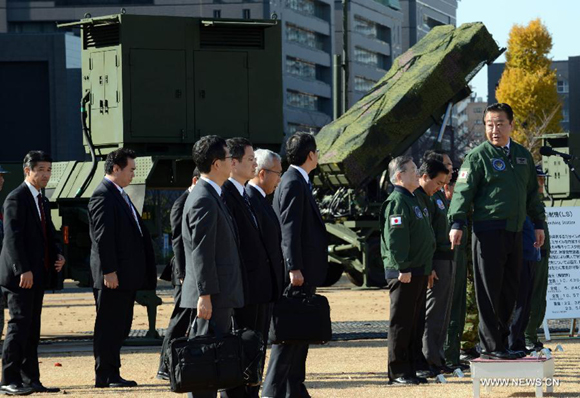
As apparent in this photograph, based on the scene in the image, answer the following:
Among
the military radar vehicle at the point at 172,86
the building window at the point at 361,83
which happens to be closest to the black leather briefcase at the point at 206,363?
the military radar vehicle at the point at 172,86

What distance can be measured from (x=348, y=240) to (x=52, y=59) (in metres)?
23.0

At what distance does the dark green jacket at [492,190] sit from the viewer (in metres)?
9.80

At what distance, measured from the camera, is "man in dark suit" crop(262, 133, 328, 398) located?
9.21 metres

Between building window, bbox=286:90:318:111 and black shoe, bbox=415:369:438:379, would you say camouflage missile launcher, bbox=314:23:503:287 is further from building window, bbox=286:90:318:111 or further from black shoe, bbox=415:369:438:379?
building window, bbox=286:90:318:111

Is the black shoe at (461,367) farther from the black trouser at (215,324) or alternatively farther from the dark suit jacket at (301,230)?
the black trouser at (215,324)

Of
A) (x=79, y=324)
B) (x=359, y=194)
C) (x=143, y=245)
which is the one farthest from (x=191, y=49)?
(x=359, y=194)

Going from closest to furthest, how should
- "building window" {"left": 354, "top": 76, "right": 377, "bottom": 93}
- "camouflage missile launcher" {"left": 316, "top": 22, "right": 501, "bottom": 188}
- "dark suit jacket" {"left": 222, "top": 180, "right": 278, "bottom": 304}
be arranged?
"dark suit jacket" {"left": 222, "top": 180, "right": 278, "bottom": 304} < "camouflage missile launcher" {"left": 316, "top": 22, "right": 501, "bottom": 188} < "building window" {"left": 354, "top": 76, "right": 377, "bottom": 93}

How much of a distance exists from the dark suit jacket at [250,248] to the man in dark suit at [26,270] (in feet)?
8.89

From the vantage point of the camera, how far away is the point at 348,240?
24.1 m

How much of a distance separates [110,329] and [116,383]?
44cm

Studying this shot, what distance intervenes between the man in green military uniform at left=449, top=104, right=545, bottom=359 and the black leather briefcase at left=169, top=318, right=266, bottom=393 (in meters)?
2.78

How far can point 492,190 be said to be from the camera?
986cm

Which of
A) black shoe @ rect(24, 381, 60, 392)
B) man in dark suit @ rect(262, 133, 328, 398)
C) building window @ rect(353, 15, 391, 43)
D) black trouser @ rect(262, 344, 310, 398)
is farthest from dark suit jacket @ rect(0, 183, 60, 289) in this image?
building window @ rect(353, 15, 391, 43)

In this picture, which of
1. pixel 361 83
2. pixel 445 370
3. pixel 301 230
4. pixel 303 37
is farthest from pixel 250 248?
pixel 361 83
